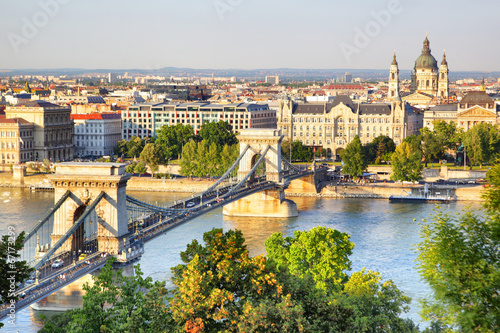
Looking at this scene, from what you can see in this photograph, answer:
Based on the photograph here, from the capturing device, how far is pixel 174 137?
2138 inches

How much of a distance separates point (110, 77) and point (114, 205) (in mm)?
175903

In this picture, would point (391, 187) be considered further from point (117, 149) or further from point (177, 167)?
point (117, 149)

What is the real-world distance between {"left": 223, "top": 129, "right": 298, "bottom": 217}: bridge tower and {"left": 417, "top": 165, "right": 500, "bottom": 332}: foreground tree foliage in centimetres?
2322

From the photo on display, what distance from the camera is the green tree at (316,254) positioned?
59.9 ft

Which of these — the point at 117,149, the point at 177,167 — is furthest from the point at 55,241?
the point at 117,149

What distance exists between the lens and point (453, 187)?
42031 millimetres

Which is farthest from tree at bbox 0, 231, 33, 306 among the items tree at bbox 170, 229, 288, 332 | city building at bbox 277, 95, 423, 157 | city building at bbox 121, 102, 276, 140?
city building at bbox 121, 102, 276, 140

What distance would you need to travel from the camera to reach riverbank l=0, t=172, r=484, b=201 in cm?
4109

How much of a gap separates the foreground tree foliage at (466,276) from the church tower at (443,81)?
74380 millimetres

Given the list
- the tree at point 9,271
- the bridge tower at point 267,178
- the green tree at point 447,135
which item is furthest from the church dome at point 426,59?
the tree at point 9,271

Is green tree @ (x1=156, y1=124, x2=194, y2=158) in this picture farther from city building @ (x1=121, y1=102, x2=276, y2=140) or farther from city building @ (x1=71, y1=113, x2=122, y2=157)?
city building @ (x1=121, y1=102, x2=276, y2=140)

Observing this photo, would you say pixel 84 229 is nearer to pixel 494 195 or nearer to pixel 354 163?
pixel 494 195

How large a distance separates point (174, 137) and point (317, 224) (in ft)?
77.1

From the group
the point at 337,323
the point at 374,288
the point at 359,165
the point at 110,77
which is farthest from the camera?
the point at 110,77
